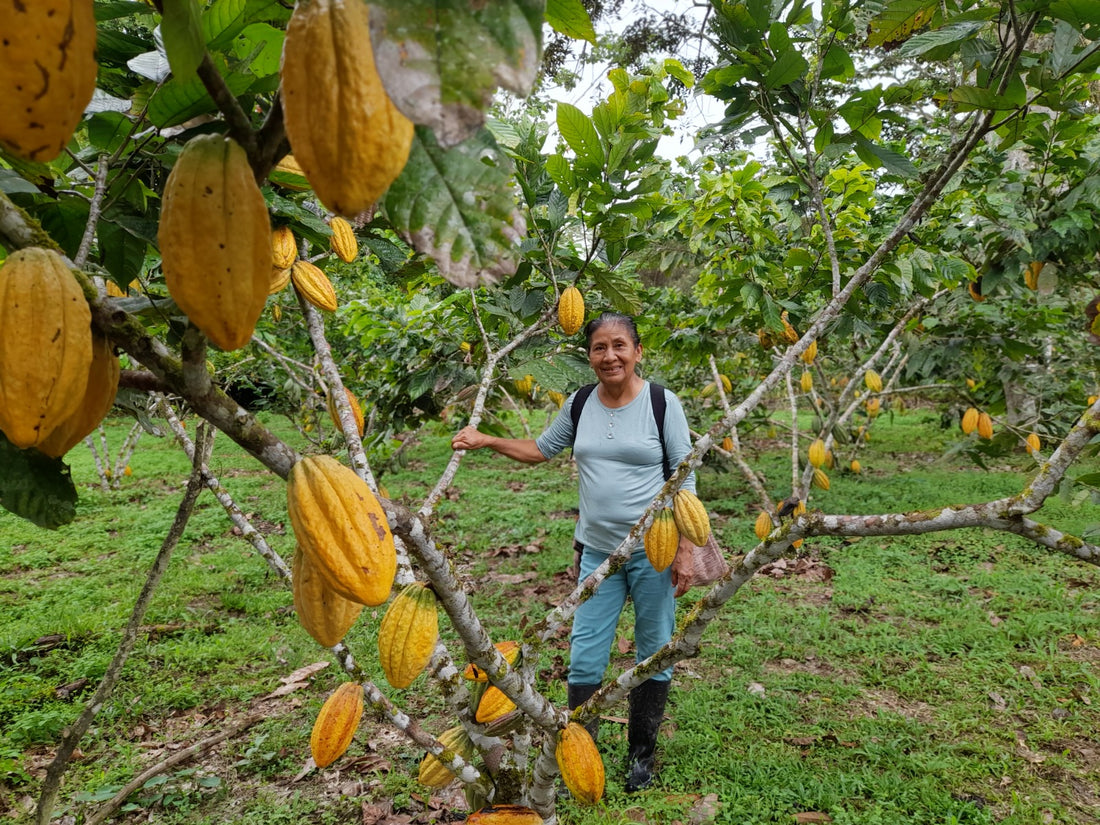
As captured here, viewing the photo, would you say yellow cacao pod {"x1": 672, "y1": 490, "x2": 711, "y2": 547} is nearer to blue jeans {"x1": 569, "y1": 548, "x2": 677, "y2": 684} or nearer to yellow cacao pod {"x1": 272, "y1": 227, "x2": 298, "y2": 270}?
blue jeans {"x1": 569, "y1": 548, "x2": 677, "y2": 684}

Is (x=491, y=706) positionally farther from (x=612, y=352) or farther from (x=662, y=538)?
(x=612, y=352)

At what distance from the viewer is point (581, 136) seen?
5.43 ft

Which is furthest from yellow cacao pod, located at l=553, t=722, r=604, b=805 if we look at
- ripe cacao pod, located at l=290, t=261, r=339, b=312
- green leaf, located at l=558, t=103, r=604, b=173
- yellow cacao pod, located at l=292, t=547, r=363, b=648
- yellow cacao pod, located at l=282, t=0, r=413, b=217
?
green leaf, located at l=558, t=103, r=604, b=173

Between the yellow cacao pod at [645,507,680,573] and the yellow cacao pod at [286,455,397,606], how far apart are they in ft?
4.11

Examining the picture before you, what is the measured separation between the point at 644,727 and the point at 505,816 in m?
1.21

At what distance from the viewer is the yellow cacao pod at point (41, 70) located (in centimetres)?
33

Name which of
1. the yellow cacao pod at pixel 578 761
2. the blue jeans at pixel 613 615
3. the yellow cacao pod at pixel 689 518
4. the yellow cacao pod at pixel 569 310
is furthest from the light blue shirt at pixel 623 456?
the yellow cacao pod at pixel 578 761

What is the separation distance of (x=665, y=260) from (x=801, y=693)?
2314 millimetres

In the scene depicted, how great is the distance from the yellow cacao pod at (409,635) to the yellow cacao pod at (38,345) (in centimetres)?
63

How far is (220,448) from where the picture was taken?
335 inches

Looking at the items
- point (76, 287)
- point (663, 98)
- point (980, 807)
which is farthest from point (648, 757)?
point (76, 287)

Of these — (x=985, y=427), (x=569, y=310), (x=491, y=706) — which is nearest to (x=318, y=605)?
(x=491, y=706)

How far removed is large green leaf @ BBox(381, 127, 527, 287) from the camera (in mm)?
434

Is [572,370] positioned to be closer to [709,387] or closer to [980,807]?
[980,807]
